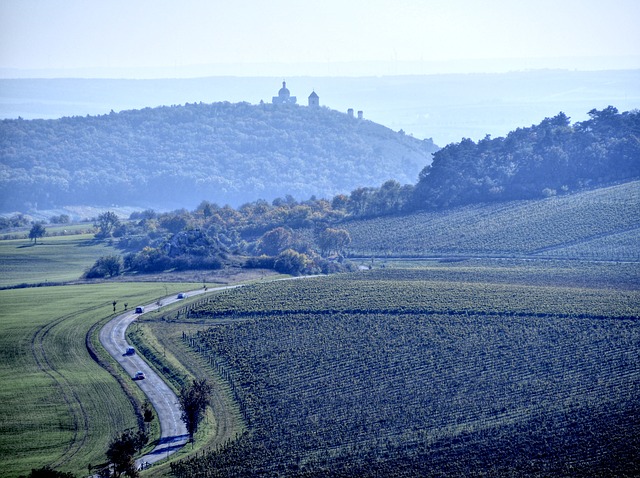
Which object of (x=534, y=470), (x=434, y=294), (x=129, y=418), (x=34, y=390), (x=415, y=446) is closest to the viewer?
(x=534, y=470)

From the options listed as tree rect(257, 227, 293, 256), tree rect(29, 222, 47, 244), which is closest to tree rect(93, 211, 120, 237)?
tree rect(29, 222, 47, 244)

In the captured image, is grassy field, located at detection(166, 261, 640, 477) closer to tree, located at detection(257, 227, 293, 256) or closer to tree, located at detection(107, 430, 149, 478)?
tree, located at detection(107, 430, 149, 478)

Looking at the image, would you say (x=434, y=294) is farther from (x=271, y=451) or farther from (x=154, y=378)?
(x=271, y=451)

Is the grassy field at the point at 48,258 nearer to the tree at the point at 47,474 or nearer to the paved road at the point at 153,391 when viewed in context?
the paved road at the point at 153,391

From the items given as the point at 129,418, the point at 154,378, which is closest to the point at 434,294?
the point at 154,378

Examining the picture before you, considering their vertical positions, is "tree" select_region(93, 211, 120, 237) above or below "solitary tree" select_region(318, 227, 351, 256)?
above

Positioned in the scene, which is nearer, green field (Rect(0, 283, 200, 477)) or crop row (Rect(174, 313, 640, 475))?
crop row (Rect(174, 313, 640, 475))

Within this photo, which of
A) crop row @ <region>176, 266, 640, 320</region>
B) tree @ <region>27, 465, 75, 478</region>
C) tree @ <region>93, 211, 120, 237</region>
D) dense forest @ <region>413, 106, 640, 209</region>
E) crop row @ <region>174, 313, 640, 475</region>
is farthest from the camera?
tree @ <region>93, 211, 120, 237</region>

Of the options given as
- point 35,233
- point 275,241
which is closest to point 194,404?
point 275,241
